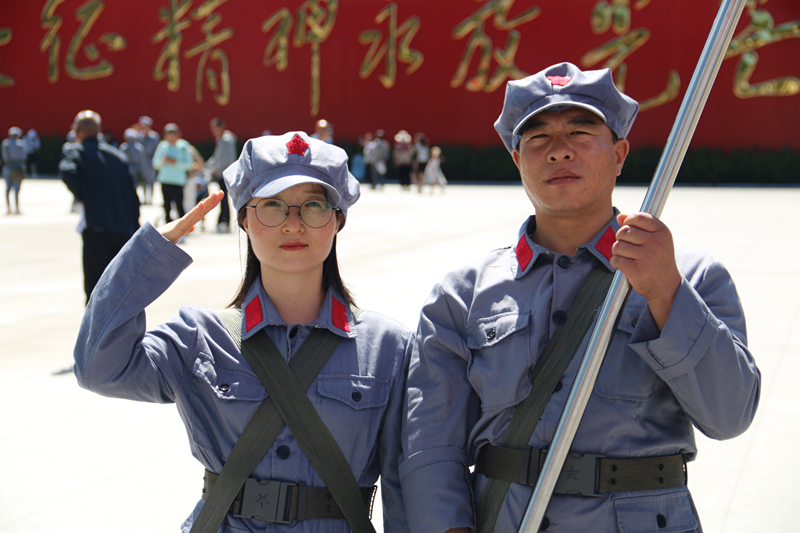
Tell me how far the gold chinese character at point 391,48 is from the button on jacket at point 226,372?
26.3 meters

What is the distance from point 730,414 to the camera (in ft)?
5.75

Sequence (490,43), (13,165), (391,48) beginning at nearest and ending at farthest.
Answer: (13,165), (490,43), (391,48)

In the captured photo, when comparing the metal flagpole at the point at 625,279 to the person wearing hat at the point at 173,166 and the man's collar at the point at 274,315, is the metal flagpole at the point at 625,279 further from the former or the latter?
the person wearing hat at the point at 173,166

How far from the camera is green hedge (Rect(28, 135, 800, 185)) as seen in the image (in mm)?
24672

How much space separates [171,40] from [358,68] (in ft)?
22.6

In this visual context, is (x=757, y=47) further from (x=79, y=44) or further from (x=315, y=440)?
(x=315, y=440)

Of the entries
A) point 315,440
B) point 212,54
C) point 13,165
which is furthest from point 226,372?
point 212,54

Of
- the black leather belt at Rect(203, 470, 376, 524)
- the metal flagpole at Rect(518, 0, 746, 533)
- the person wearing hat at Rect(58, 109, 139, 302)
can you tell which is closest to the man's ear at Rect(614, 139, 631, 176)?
the metal flagpole at Rect(518, 0, 746, 533)

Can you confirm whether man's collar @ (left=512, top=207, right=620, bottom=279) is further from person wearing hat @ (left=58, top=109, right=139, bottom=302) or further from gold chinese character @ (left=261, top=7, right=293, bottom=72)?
gold chinese character @ (left=261, top=7, right=293, bottom=72)

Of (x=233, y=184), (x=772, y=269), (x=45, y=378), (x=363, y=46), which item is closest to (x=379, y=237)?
(x=772, y=269)

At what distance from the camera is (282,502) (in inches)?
73.5

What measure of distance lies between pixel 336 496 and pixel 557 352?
0.61 meters

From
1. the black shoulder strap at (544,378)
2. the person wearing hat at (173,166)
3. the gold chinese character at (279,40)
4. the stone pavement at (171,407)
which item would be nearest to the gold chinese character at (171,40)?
the gold chinese character at (279,40)

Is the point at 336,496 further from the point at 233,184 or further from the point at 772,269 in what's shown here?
the point at 772,269
